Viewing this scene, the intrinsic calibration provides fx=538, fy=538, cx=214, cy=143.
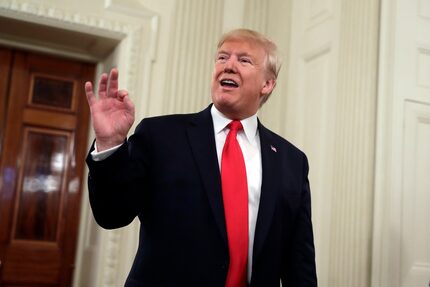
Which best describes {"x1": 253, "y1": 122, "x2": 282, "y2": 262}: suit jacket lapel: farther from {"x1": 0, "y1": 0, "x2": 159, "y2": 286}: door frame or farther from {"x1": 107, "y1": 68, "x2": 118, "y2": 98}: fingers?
{"x1": 0, "y1": 0, "x2": 159, "y2": 286}: door frame

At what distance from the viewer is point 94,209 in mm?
1429

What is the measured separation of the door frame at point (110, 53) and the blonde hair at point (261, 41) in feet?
5.10

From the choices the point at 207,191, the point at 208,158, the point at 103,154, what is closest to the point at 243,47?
the point at 208,158

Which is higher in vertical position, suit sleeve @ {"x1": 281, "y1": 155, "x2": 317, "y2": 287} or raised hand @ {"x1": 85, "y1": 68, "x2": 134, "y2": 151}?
raised hand @ {"x1": 85, "y1": 68, "x2": 134, "y2": 151}

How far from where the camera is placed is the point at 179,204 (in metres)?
1.56

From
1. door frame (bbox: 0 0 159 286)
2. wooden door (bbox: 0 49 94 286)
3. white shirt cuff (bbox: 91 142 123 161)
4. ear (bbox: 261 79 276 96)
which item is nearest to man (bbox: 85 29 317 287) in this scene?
white shirt cuff (bbox: 91 142 123 161)

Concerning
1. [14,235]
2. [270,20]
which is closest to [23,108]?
[14,235]

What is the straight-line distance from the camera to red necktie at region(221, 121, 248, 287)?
1.56 metres

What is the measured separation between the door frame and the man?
1.65m

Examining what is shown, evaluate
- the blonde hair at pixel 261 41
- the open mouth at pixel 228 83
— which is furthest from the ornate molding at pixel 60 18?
the open mouth at pixel 228 83

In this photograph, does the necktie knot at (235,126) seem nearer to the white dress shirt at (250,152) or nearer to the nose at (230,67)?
the white dress shirt at (250,152)

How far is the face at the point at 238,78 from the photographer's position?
1776mm

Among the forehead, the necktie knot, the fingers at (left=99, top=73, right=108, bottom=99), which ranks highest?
the forehead

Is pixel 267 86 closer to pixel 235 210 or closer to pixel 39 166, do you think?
pixel 235 210
